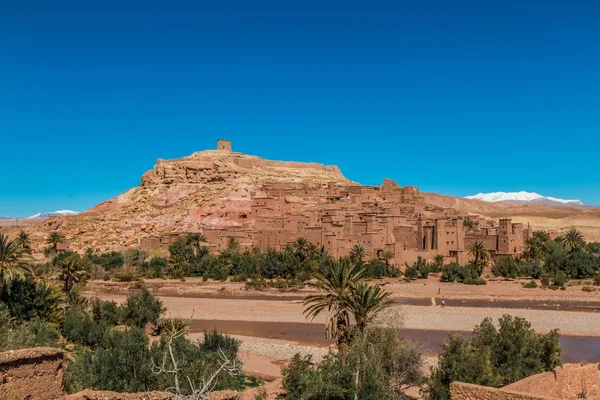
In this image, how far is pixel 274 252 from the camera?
148 feet

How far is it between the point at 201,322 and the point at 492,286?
2163 cm

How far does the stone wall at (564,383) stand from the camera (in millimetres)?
9602

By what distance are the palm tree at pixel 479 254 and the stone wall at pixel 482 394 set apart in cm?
3549

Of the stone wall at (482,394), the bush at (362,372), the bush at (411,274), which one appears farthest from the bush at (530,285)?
the stone wall at (482,394)

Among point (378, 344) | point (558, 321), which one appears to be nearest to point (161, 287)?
point (558, 321)

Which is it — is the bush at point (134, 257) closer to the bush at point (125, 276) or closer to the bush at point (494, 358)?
the bush at point (125, 276)

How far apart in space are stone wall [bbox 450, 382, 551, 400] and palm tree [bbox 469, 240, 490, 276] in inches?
1397

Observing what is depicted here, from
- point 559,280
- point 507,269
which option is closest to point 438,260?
point 507,269

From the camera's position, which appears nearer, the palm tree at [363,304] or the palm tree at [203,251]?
the palm tree at [363,304]

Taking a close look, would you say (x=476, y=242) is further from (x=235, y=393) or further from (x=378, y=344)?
(x=235, y=393)

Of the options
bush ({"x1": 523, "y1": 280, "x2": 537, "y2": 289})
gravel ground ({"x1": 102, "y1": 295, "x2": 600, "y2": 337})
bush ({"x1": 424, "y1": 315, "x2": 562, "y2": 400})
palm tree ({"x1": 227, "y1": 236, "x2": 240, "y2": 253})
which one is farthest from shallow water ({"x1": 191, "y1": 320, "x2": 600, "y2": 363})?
palm tree ({"x1": 227, "y1": 236, "x2": 240, "y2": 253})

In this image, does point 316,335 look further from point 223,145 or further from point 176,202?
point 223,145

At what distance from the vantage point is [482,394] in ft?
27.4

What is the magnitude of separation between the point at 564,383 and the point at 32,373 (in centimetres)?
977
